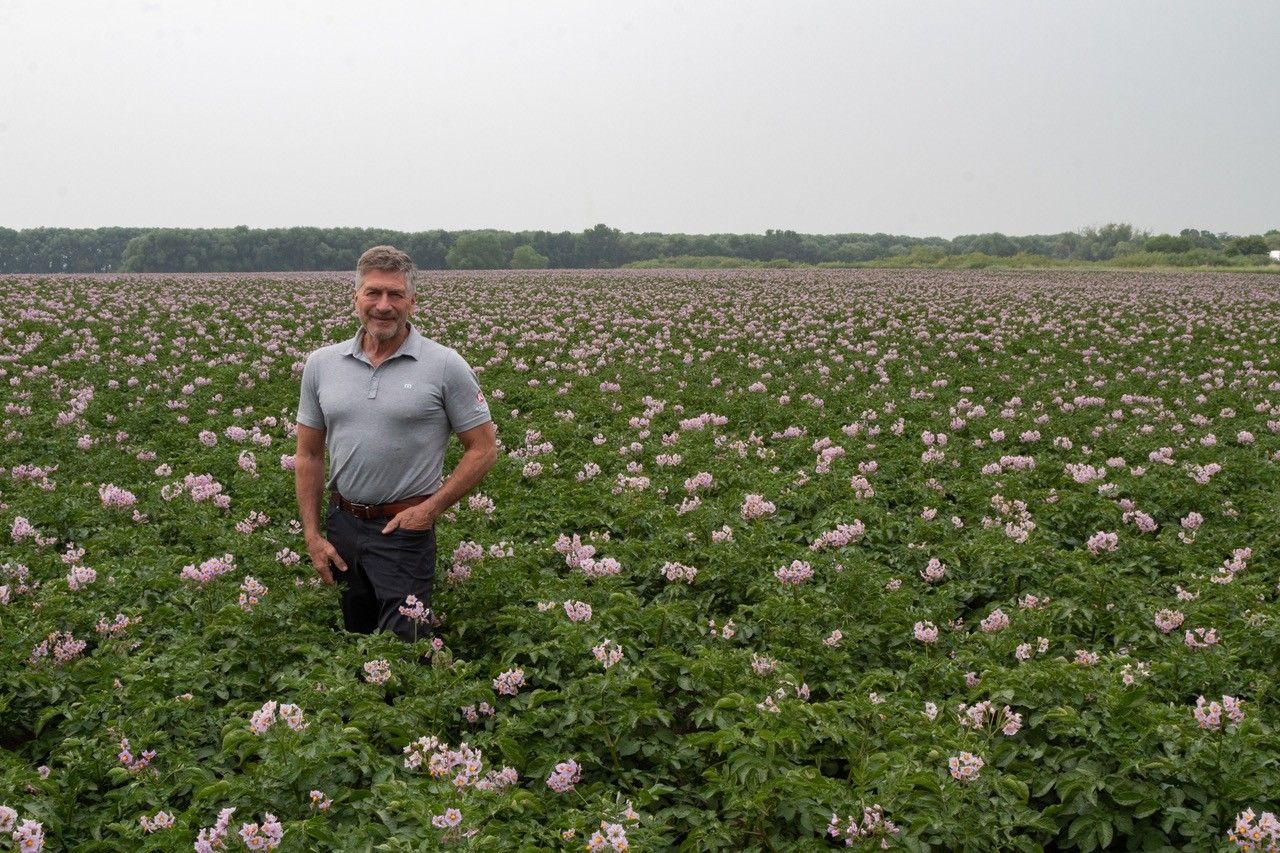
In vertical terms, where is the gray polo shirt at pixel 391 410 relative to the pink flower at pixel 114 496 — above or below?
above

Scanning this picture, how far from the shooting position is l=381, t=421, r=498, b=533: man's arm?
4.68 meters

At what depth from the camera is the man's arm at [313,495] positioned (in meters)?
4.98

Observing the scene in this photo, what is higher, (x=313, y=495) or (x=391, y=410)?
(x=391, y=410)

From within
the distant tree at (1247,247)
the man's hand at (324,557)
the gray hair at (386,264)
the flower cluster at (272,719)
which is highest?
the distant tree at (1247,247)

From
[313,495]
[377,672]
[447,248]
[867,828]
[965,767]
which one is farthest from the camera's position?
[447,248]

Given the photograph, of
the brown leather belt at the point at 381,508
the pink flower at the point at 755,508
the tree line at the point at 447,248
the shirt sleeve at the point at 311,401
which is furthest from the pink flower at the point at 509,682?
the tree line at the point at 447,248

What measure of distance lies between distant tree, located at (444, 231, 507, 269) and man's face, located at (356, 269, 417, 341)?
7567 centimetres

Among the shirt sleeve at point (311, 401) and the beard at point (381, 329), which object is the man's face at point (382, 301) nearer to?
the beard at point (381, 329)

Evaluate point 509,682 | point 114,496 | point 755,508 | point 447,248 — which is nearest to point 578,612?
point 509,682

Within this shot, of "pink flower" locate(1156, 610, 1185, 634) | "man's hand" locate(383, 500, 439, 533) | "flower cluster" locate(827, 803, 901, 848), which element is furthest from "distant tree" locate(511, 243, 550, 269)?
"flower cluster" locate(827, 803, 901, 848)

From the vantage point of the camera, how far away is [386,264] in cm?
457

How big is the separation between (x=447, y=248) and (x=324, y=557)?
293 ft

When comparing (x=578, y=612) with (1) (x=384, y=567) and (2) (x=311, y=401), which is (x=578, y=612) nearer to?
(1) (x=384, y=567)

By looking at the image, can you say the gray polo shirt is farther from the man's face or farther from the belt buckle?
the man's face
